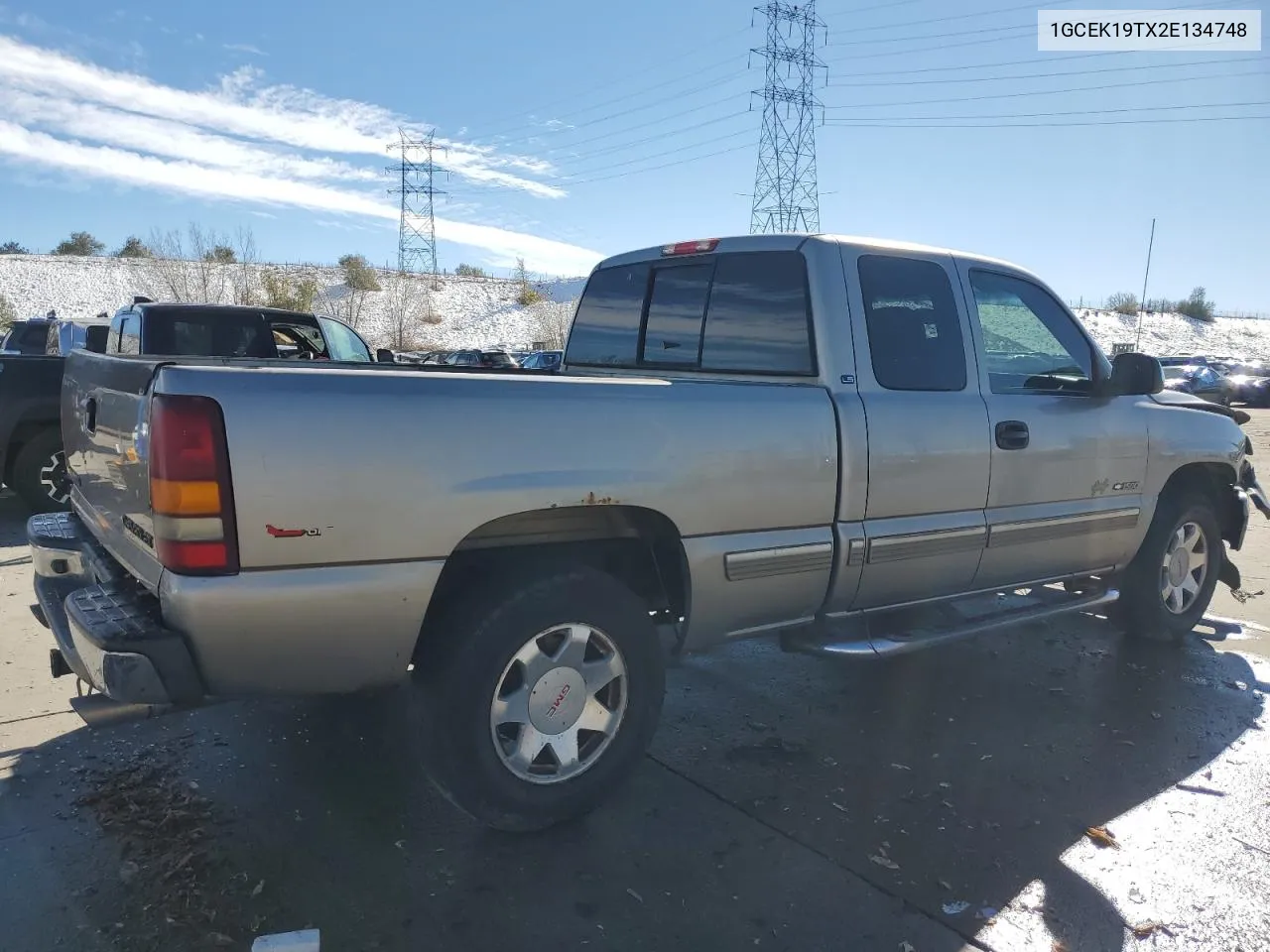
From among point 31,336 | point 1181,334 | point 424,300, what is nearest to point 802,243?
point 31,336

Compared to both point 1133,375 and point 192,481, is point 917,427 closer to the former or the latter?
point 1133,375

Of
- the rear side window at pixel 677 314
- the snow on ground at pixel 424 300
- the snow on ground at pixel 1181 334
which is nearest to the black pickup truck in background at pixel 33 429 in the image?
the rear side window at pixel 677 314

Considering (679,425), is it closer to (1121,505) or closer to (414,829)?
(414,829)

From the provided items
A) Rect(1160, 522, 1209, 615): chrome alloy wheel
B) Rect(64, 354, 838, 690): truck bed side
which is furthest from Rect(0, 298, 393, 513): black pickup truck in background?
Rect(1160, 522, 1209, 615): chrome alloy wheel

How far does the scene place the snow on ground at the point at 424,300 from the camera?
52.2 m

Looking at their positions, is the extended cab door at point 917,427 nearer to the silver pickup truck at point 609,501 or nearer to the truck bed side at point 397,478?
the silver pickup truck at point 609,501

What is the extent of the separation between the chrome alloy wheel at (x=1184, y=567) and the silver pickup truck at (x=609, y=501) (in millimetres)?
422

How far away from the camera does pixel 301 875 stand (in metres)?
2.79

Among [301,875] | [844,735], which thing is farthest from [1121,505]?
[301,875]

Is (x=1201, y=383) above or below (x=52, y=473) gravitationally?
above

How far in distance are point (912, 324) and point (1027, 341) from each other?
873 millimetres

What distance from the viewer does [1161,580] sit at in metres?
5.16

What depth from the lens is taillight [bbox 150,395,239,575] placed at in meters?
2.37

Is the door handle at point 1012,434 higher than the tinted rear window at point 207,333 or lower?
lower
